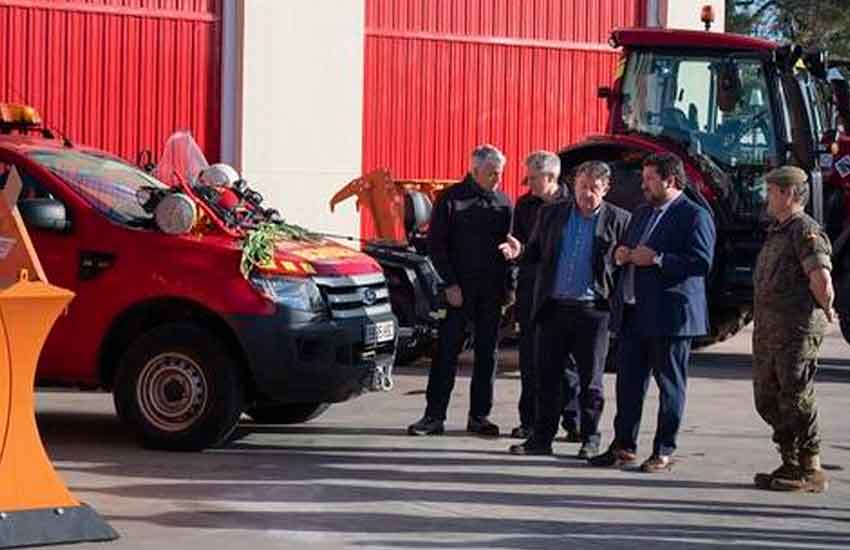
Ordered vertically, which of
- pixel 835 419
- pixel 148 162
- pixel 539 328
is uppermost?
pixel 148 162

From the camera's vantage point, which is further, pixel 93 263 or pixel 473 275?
pixel 473 275

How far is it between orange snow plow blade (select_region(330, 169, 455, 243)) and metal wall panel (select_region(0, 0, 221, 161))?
138 inches

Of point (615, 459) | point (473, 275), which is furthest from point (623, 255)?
point (473, 275)

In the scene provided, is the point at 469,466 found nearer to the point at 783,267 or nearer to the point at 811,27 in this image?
the point at 783,267

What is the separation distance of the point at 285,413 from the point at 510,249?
76.0 inches

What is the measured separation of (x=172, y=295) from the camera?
11.0m

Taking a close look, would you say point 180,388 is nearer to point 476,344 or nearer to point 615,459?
point 476,344

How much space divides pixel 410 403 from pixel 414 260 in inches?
→ 73.2

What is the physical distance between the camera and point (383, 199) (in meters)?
17.6

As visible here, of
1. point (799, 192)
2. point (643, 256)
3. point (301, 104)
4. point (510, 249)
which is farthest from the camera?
point (301, 104)

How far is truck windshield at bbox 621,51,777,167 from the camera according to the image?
16.3 metres

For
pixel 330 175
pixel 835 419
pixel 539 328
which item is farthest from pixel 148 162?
pixel 330 175

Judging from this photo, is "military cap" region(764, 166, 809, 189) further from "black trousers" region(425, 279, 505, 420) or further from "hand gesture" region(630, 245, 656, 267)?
"black trousers" region(425, 279, 505, 420)

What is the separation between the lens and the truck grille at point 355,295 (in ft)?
37.2
